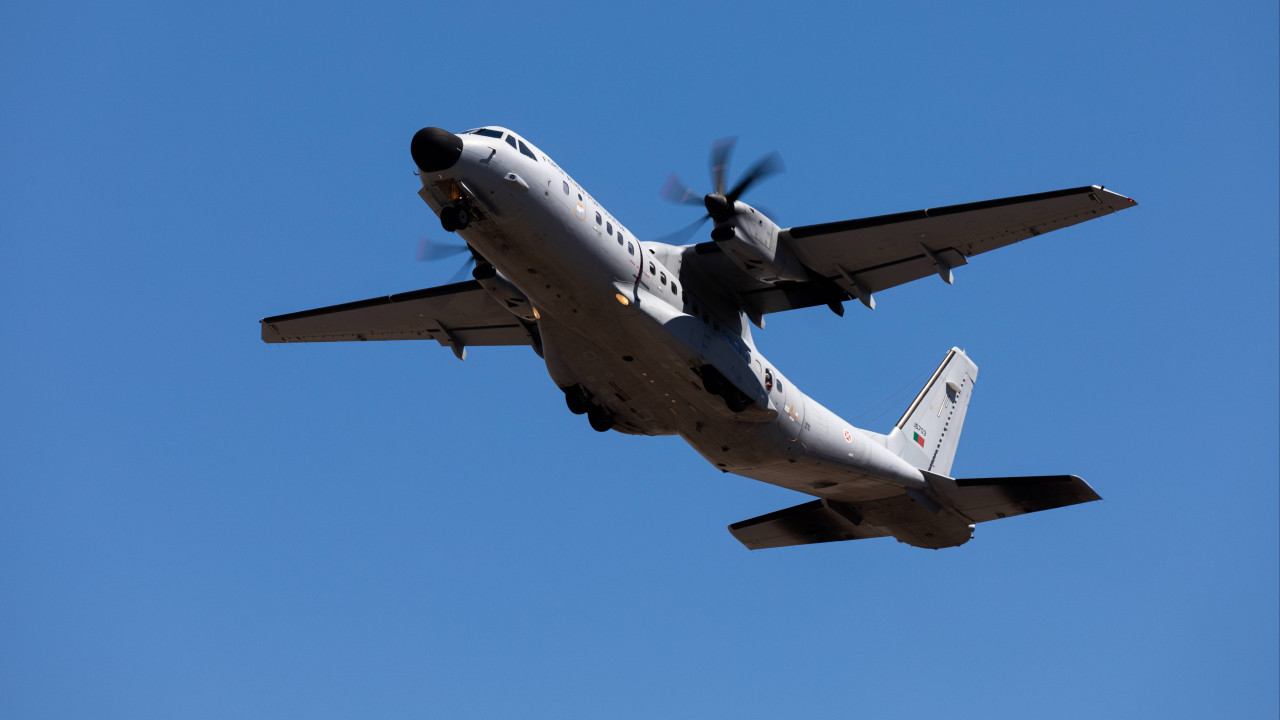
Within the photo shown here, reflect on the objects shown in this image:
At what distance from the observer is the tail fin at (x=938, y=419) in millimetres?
22547

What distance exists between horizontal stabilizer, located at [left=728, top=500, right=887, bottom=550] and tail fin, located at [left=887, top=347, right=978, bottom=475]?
1.62 metres

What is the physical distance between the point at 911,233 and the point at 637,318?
438 cm

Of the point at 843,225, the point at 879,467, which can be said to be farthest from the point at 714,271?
the point at 879,467

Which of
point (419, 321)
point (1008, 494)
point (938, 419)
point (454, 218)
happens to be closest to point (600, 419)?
point (419, 321)

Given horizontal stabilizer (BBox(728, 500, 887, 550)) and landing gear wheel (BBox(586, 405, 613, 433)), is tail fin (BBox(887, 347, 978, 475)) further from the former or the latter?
landing gear wheel (BBox(586, 405, 613, 433))

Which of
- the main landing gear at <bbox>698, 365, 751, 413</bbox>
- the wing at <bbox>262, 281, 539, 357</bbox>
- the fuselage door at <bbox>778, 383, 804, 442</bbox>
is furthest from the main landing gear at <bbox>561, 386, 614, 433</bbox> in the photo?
the fuselage door at <bbox>778, 383, 804, 442</bbox>

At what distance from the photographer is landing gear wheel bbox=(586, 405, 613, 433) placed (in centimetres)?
1914

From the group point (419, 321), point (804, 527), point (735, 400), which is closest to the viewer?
point (735, 400)

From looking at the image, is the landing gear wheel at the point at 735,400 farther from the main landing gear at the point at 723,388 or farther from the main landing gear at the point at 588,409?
the main landing gear at the point at 588,409

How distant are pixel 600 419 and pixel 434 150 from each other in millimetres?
5995

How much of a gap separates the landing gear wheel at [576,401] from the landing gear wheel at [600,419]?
0.13 metres

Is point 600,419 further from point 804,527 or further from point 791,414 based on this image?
point 804,527

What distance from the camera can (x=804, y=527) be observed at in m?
22.8

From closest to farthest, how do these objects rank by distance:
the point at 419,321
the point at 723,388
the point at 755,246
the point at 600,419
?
the point at 755,246
the point at 723,388
the point at 600,419
the point at 419,321
